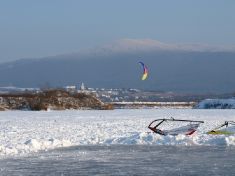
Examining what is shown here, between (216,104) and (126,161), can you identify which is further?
(216,104)

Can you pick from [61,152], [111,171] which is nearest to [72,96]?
[61,152]

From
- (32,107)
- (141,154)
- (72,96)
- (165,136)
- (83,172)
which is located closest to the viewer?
(83,172)

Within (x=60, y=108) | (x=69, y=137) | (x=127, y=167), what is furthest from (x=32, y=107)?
(x=127, y=167)

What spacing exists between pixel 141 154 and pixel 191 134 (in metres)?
4.04

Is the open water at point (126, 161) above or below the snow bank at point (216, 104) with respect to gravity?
above

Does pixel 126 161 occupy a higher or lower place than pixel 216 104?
higher

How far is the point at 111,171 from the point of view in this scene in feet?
34.3

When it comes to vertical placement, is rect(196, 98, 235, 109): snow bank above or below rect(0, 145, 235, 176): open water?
below

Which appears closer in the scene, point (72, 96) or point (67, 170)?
point (67, 170)

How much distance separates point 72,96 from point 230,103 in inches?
670

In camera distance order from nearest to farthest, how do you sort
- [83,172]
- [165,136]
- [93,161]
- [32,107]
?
[83,172] < [93,161] < [165,136] < [32,107]

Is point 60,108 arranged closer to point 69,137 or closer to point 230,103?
point 230,103

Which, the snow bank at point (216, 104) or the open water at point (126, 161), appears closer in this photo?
the open water at point (126, 161)

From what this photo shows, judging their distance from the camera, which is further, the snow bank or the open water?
the snow bank
